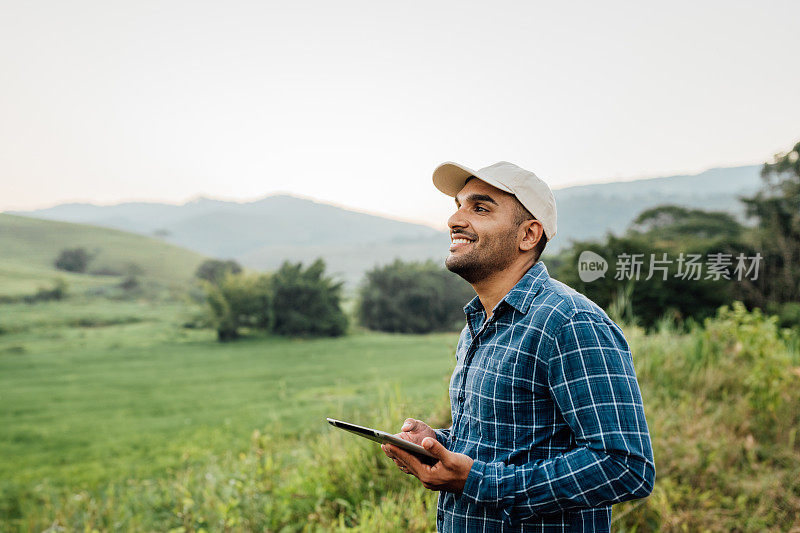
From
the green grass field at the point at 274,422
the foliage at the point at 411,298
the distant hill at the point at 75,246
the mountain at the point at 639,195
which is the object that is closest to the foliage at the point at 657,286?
the green grass field at the point at 274,422

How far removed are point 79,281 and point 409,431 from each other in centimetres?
2632

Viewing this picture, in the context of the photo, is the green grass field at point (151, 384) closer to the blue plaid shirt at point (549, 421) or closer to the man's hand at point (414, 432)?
the man's hand at point (414, 432)

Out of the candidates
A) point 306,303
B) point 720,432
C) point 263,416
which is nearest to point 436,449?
point 720,432

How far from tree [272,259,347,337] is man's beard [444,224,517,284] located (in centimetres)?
1756

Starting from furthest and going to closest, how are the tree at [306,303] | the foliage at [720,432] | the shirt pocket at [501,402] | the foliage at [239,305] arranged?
the foliage at [239,305] → the tree at [306,303] → the foliage at [720,432] → the shirt pocket at [501,402]

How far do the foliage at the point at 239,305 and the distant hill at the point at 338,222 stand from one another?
6.42ft

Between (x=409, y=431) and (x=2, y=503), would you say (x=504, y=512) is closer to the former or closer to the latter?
(x=409, y=431)

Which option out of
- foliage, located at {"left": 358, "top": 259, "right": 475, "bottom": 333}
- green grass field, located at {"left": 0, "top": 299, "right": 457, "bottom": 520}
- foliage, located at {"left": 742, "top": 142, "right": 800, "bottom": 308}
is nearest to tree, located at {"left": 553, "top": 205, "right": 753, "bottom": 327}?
foliage, located at {"left": 742, "top": 142, "right": 800, "bottom": 308}

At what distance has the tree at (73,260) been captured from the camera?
25.9m

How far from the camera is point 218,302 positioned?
19391 millimetres

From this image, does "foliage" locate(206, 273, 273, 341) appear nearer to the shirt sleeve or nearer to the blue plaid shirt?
the blue plaid shirt

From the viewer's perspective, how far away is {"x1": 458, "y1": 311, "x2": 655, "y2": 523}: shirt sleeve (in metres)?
1.12

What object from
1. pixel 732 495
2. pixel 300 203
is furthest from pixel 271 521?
pixel 300 203

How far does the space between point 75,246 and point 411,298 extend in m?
18.9
